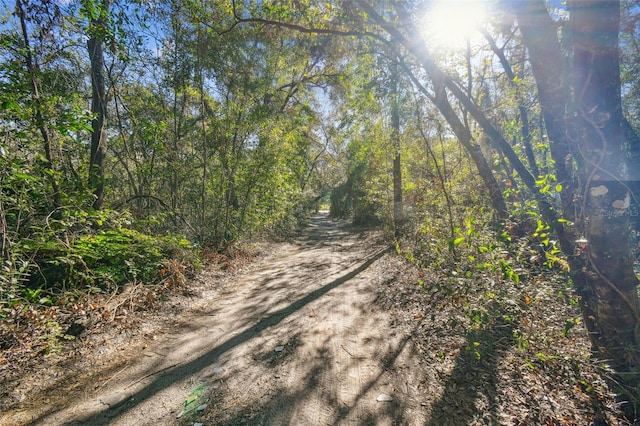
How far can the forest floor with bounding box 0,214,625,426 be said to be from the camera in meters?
2.15

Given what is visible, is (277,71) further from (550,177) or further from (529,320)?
(529,320)

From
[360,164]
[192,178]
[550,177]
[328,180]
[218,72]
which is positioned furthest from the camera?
[328,180]

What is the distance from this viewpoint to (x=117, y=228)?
14.1 ft

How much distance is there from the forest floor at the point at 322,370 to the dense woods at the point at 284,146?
12.9 inches

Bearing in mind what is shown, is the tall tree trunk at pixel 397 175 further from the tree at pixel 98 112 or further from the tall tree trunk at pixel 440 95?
the tree at pixel 98 112

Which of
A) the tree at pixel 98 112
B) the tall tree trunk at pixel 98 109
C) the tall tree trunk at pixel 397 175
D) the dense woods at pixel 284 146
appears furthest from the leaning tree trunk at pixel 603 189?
the tall tree trunk at pixel 98 109

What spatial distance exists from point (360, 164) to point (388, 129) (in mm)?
6219

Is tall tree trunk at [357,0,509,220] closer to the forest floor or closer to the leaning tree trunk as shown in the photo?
the leaning tree trunk

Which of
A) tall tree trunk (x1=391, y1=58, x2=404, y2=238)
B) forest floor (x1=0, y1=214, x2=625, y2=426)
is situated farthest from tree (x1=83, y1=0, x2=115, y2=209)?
tall tree trunk (x1=391, y1=58, x2=404, y2=238)

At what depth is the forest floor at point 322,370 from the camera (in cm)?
215

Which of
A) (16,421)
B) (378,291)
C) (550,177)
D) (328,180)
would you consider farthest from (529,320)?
(328,180)

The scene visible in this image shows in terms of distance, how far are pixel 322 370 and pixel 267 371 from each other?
0.57m

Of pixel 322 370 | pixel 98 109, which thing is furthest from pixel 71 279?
pixel 322 370

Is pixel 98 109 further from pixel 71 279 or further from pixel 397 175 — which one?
pixel 397 175
